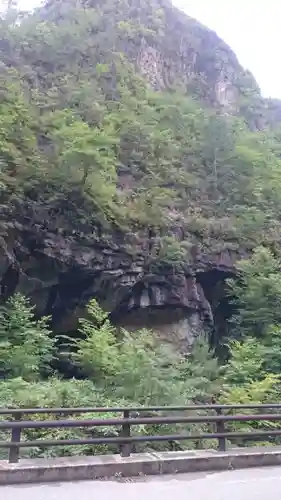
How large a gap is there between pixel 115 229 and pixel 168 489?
50.2 feet

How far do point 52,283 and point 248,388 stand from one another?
935 cm

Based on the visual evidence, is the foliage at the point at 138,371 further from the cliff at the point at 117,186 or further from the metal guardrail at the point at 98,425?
the metal guardrail at the point at 98,425

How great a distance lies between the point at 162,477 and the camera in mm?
5367

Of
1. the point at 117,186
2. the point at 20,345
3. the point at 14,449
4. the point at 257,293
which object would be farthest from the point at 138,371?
Answer: the point at 117,186

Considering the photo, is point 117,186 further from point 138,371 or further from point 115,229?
point 138,371

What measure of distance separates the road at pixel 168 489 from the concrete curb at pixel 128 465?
0.40 feet

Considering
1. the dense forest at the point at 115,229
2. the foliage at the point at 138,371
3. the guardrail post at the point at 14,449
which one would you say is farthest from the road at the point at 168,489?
the foliage at the point at 138,371

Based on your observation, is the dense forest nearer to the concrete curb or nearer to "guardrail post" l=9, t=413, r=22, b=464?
the concrete curb

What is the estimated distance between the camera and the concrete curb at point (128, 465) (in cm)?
490

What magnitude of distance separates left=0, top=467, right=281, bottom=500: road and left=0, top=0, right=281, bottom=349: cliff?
13.0m

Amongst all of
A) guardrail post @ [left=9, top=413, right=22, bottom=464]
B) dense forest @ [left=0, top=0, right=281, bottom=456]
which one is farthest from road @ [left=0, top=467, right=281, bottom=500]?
dense forest @ [left=0, top=0, right=281, bottom=456]

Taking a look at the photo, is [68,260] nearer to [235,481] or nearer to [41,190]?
[41,190]

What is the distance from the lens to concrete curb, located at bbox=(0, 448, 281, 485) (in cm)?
490

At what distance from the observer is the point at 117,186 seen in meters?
22.6
